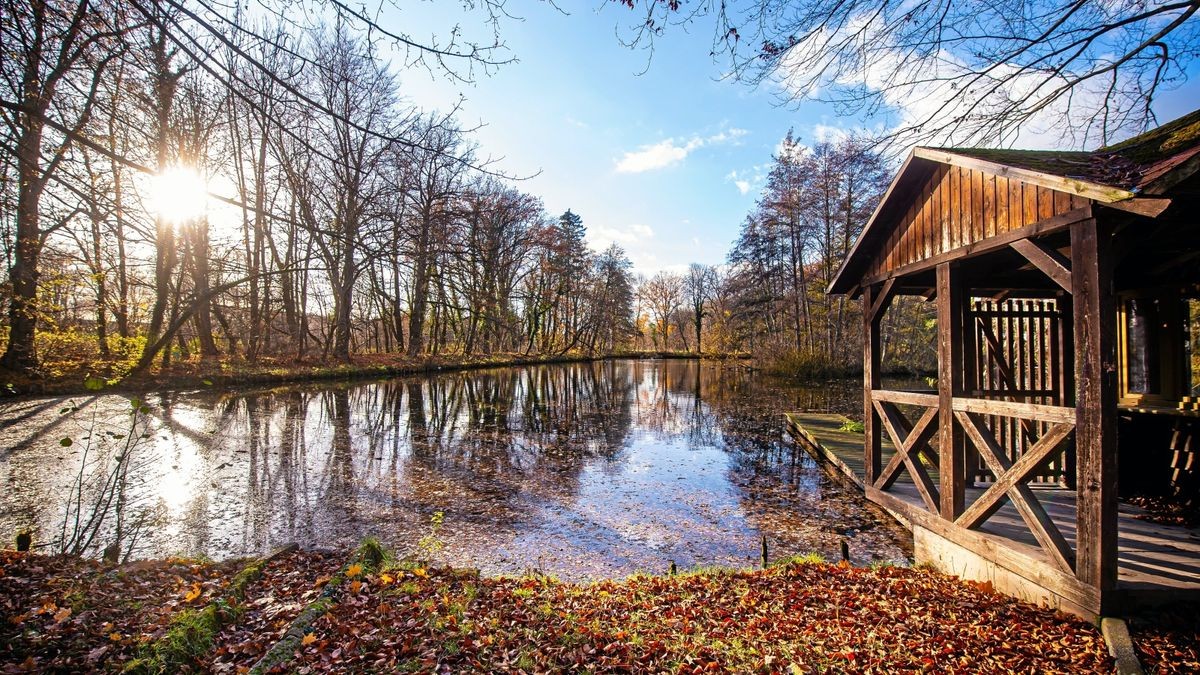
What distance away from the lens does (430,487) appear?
8.01 meters

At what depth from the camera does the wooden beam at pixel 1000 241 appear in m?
3.66

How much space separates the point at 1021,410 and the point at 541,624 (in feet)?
13.6

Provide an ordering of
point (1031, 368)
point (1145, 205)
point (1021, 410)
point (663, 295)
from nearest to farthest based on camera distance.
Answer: point (1145, 205)
point (1021, 410)
point (1031, 368)
point (663, 295)

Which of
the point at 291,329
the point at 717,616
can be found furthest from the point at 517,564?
the point at 291,329

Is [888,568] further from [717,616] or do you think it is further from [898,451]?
[717,616]

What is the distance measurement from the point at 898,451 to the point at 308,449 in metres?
10.2

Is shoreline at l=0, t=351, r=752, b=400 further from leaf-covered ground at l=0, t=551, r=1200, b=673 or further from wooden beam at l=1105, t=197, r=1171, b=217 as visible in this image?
wooden beam at l=1105, t=197, r=1171, b=217

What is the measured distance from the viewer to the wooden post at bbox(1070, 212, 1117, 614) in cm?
329

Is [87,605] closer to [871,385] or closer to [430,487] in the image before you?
[430,487]

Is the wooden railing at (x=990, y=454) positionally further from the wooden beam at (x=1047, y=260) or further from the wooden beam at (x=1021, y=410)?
the wooden beam at (x=1047, y=260)

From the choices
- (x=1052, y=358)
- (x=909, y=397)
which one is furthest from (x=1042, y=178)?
(x=1052, y=358)

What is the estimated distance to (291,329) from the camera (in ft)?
83.8

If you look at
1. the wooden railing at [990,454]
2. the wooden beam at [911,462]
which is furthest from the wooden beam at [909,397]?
the wooden beam at [911,462]

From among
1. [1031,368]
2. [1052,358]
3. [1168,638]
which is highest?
[1052,358]
